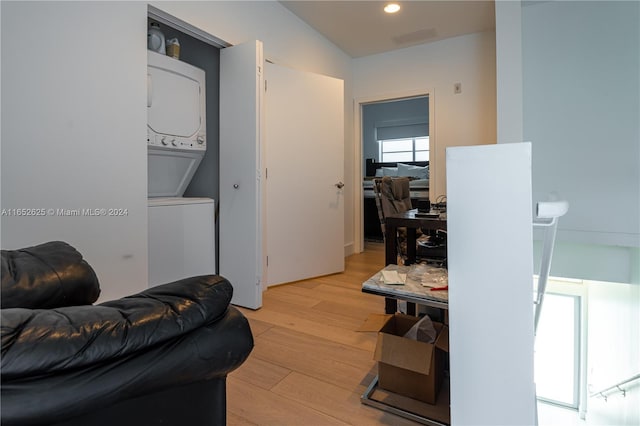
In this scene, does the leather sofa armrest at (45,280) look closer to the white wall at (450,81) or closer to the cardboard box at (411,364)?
the cardboard box at (411,364)

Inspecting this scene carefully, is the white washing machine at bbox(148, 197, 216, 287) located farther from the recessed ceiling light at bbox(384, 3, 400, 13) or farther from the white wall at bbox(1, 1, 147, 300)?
the recessed ceiling light at bbox(384, 3, 400, 13)

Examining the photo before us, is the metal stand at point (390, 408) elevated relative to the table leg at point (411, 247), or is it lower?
lower

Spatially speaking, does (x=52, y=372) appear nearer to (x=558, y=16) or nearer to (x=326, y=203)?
(x=326, y=203)

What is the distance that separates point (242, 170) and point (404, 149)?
5430 millimetres

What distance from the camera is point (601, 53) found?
7.85ft

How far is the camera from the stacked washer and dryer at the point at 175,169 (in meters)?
2.19

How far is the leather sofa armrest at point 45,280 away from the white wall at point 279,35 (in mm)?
1879

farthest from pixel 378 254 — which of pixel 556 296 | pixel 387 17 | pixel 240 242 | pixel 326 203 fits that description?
pixel 387 17

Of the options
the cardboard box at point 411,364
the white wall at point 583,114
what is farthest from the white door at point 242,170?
the white wall at point 583,114

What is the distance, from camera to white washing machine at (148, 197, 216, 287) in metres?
2.17

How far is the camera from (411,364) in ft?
4.29

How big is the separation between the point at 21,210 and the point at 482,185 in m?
1.89

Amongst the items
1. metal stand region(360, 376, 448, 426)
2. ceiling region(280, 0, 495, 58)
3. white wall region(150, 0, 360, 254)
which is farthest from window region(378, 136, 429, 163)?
metal stand region(360, 376, 448, 426)

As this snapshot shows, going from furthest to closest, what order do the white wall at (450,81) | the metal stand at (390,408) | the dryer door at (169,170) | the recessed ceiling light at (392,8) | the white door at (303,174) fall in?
the white wall at (450,81)
the recessed ceiling light at (392,8)
the white door at (303,174)
the dryer door at (169,170)
the metal stand at (390,408)
